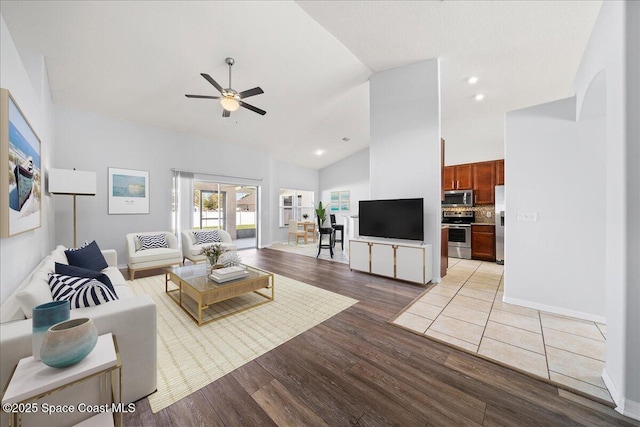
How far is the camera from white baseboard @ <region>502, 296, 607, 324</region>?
2.47 m

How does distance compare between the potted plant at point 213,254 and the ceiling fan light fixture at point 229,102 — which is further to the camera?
the ceiling fan light fixture at point 229,102

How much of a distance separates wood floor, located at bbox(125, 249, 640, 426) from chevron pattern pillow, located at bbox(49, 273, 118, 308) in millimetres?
698

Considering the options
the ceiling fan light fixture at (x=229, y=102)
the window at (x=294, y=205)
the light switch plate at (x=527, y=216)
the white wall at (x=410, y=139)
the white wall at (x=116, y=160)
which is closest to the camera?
the light switch plate at (x=527, y=216)

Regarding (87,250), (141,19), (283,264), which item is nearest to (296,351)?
(87,250)

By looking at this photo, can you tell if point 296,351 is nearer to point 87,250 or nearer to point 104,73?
point 87,250

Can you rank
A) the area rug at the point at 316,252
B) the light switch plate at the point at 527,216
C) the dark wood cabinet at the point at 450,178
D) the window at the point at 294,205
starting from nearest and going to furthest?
the light switch plate at the point at 527,216 < the area rug at the point at 316,252 < the dark wood cabinet at the point at 450,178 < the window at the point at 294,205

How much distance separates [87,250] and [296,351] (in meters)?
2.83

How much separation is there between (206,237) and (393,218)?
3916 millimetres

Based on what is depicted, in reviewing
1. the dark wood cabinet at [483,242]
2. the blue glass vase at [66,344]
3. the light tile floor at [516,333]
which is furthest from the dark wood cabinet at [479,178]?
the blue glass vase at [66,344]

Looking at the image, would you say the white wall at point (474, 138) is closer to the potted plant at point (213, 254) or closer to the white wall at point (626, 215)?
the white wall at point (626, 215)

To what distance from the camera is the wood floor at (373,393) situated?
1354mm

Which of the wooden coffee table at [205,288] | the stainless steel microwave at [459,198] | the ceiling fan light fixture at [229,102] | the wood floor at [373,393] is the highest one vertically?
the ceiling fan light fixture at [229,102]

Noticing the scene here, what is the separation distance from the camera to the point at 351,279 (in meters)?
4.00

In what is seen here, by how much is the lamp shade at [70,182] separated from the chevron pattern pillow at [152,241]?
1.22 meters
